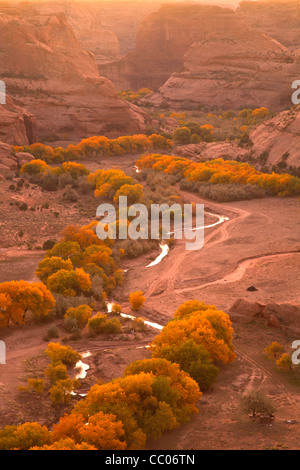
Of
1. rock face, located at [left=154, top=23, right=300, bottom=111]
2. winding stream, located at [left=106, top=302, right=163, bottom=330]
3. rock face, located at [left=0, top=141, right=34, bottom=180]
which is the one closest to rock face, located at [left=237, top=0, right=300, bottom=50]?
rock face, located at [left=154, top=23, right=300, bottom=111]

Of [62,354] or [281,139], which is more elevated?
[281,139]

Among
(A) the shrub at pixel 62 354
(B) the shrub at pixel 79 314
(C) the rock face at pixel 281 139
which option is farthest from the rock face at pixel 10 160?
(A) the shrub at pixel 62 354

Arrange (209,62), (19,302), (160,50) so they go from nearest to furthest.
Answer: (19,302), (209,62), (160,50)

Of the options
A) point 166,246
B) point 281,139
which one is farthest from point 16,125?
point 166,246

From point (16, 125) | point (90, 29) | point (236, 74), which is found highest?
point (90, 29)

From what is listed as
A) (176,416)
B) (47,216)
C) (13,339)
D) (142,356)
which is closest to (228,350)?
(142,356)

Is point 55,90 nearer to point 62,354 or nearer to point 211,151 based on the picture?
point 211,151

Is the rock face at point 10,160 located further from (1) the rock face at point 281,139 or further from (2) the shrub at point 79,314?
(2) the shrub at point 79,314
